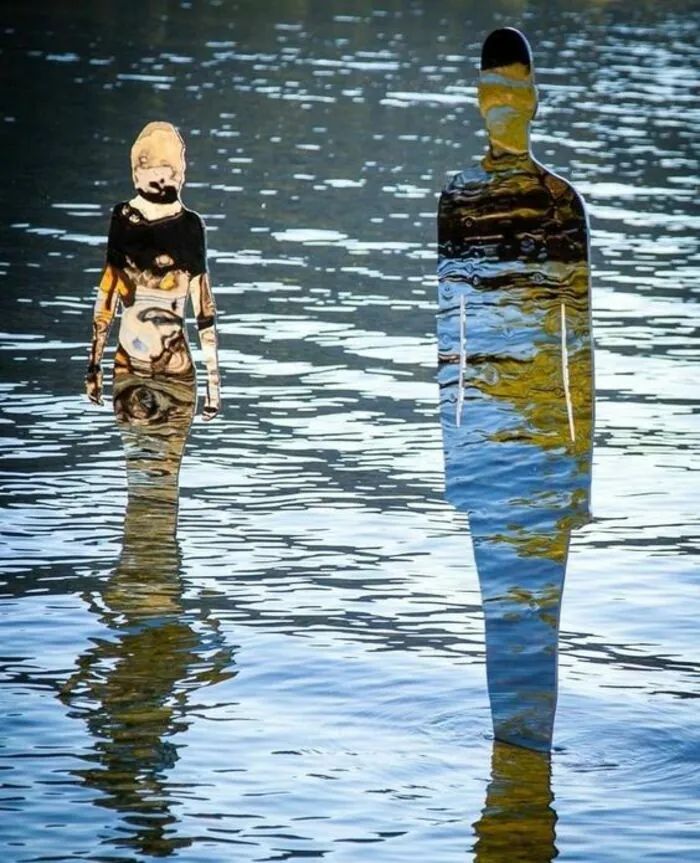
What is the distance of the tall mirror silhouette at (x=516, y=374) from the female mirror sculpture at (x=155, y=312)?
346 centimetres

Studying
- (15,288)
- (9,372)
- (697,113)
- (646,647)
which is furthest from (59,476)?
(697,113)

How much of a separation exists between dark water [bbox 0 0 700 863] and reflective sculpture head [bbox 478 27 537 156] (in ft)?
10.0

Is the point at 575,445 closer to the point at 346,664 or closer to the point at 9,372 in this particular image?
the point at 346,664

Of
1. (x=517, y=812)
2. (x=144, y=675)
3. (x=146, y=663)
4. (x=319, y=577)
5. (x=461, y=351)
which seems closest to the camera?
(x=517, y=812)

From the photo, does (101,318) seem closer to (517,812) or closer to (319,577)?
(319,577)

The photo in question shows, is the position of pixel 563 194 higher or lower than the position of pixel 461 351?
higher

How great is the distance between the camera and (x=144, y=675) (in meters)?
12.1

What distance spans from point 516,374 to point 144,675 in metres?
2.89

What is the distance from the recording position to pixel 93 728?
11.3 metres

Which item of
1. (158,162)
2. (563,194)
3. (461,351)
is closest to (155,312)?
(158,162)

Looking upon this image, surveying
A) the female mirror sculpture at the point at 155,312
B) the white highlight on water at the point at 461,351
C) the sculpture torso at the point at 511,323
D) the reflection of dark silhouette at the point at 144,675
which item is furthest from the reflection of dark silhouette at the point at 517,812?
the female mirror sculpture at the point at 155,312

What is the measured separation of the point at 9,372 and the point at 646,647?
9344 mm

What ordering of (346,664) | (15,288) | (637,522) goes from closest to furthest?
(346,664) → (637,522) → (15,288)

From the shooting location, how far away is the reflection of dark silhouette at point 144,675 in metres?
10.4
